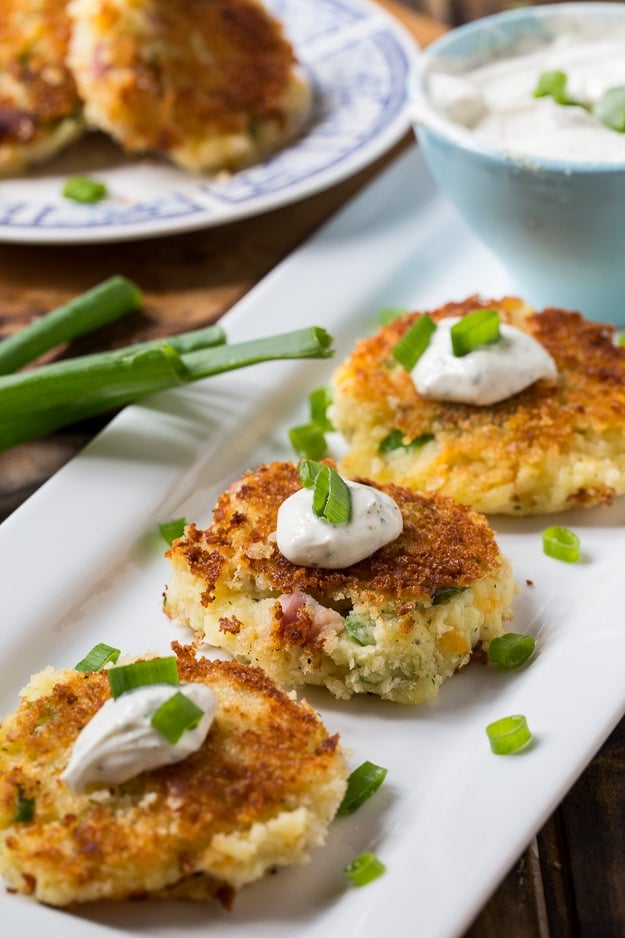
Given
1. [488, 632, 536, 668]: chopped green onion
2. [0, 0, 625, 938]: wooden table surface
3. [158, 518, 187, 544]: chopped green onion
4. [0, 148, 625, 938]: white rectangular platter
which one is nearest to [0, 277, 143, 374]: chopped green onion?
[0, 0, 625, 938]: wooden table surface

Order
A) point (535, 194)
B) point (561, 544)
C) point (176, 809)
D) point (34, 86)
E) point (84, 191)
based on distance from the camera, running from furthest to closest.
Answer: point (34, 86) < point (84, 191) < point (535, 194) < point (561, 544) < point (176, 809)

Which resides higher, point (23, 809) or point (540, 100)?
point (540, 100)

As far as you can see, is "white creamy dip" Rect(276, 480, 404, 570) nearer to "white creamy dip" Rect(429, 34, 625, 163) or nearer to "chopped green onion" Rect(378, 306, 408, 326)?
"chopped green onion" Rect(378, 306, 408, 326)

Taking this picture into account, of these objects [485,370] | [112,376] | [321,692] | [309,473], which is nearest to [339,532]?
[309,473]

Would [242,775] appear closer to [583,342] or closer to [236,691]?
[236,691]

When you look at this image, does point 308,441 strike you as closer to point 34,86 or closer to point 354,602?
point 354,602

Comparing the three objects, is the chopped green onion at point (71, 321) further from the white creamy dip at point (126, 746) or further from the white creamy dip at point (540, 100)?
the white creamy dip at point (126, 746)
